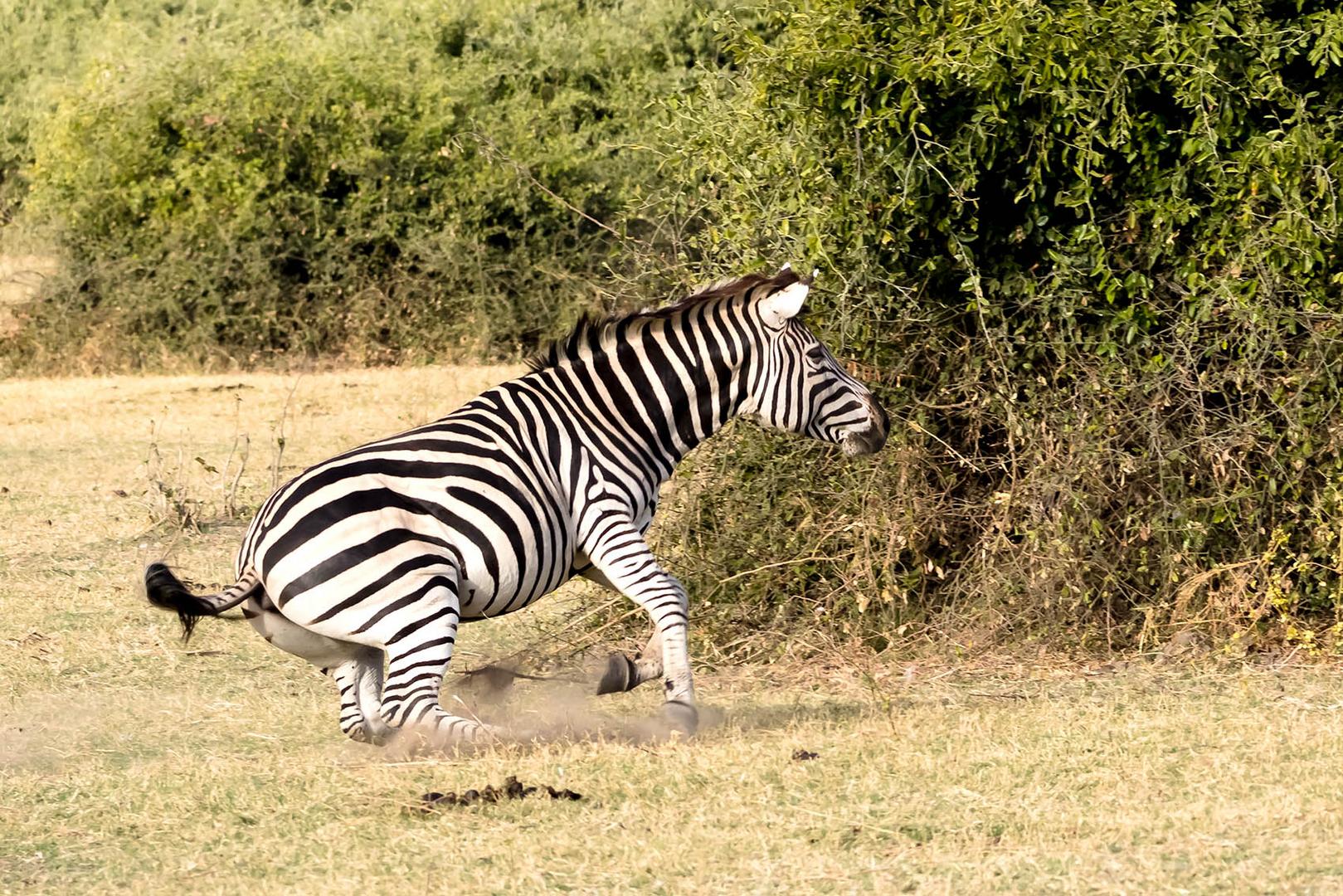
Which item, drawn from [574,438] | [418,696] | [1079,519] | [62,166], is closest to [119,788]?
[418,696]

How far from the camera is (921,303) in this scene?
727cm

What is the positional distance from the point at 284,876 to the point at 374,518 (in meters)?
1.38

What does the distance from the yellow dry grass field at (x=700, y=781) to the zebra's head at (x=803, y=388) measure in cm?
94

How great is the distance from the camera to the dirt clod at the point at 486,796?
5.04 metres

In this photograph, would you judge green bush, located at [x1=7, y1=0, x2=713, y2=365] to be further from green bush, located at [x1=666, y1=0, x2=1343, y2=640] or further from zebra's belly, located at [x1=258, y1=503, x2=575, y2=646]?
zebra's belly, located at [x1=258, y1=503, x2=575, y2=646]

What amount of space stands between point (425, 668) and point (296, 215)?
41.4 ft

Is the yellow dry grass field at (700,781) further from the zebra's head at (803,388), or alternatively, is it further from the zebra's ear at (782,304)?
the zebra's ear at (782,304)

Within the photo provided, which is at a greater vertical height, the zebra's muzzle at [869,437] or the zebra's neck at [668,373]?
the zebra's neck at [668,373]

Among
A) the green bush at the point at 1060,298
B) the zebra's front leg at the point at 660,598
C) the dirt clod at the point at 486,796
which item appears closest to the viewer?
the dirt clod at the point at 486,796

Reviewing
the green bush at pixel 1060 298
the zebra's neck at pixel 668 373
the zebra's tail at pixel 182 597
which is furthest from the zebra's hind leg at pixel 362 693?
the green bush at pixel 1060 298

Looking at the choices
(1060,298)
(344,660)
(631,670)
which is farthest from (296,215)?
(631,670)

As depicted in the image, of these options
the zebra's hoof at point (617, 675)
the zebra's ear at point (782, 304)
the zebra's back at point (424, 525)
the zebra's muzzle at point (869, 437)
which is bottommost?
the zebra's hoof at point (617, 675)

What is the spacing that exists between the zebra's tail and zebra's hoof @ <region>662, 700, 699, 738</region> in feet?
4.62

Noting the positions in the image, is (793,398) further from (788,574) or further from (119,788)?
(119,788)
